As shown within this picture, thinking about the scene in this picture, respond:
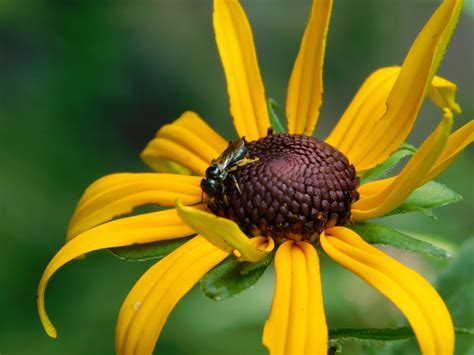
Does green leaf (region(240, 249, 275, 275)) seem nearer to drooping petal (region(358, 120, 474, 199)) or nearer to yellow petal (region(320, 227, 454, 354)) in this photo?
yellow petal (region(320, 227, 454, 354))

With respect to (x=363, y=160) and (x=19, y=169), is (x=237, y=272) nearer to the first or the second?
(x=363, y=160)

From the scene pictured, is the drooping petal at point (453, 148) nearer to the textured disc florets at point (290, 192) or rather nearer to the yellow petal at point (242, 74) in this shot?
the textured disc florets at point (290, 192)

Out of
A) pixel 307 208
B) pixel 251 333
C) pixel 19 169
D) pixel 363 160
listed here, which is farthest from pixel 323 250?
pixel 19 169

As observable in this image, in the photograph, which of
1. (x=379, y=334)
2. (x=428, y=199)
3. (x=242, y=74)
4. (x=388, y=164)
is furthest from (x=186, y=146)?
(x=379, y=334)

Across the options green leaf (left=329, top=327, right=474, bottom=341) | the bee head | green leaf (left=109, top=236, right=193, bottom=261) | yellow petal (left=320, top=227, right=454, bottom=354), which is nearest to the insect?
the bee head

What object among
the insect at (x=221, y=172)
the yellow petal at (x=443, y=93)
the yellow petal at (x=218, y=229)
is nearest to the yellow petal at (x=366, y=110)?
the yellow petal at (x=443, y=93)

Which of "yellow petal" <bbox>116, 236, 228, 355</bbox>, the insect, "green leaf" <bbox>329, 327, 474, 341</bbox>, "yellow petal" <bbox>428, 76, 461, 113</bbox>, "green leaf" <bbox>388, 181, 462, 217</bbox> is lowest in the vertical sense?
"green leaf" <bbox>329, 327, 474, 341</bbox>
